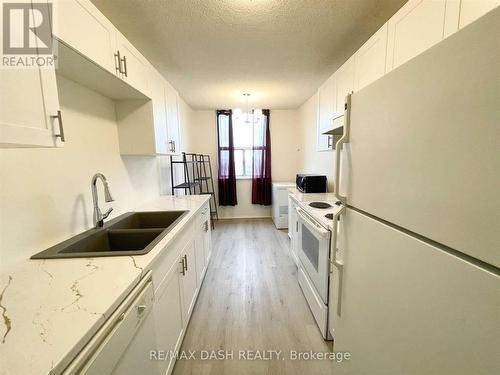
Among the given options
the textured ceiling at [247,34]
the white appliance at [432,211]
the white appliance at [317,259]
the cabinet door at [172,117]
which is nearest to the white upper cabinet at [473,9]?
the white appliance at [432,211]

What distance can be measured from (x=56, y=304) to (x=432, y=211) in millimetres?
1162

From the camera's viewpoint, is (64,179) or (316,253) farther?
(316,253)

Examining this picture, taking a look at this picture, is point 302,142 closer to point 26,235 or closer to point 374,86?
point 374,86

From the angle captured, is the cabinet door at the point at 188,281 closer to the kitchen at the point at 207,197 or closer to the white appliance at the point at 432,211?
the kitchen at the point at 207,197

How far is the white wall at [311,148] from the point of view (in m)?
3.04

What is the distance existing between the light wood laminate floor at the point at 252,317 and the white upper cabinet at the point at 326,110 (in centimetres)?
162

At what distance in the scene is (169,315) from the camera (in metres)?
1.24

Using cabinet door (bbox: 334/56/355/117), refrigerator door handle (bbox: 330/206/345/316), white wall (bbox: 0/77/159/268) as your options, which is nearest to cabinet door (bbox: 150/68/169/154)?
white wall (bbox: 0/77/159/268)

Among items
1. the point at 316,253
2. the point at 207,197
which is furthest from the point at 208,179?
the point at 316,253

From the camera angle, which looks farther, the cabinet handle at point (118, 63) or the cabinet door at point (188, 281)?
the cabinet door at point (188, 281)

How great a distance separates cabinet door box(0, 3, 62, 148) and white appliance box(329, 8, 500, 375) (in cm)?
127

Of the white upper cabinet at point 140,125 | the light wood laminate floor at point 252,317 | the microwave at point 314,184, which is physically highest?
the white upper cabinet at point 140,125

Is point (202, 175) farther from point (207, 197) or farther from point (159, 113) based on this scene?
point (159, 113)

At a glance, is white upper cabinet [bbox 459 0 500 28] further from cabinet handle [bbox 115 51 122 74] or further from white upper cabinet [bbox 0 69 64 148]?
cabinet handle [bbox 115 51 122 74]
